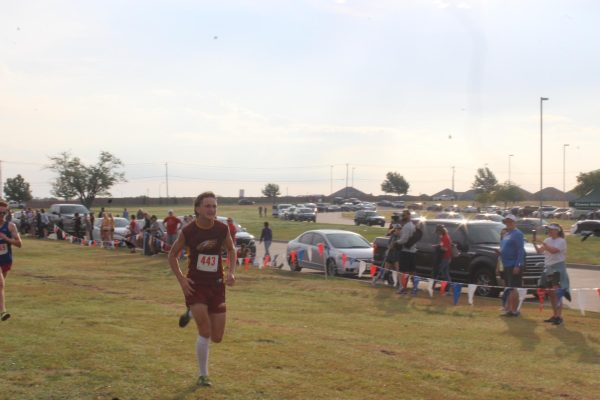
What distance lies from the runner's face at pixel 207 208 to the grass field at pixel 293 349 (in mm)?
1552

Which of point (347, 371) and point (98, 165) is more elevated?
point (98, 165)

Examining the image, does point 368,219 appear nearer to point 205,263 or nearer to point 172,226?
point 172,226

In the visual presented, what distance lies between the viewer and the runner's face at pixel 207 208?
21.1 ft

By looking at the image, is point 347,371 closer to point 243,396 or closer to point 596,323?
point 243,396

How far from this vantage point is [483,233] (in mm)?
17016

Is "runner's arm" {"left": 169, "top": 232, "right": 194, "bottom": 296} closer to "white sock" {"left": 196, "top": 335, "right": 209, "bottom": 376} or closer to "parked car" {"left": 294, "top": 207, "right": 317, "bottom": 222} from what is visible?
"white sock" {"left": 196, "top": 335, "right": 209, "bottom": 376}

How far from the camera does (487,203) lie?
9969 cm

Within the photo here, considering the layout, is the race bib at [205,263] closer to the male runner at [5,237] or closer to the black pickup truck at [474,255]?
the male runner at [5,237]

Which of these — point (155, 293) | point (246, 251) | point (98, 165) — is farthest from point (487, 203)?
point (155, 293)

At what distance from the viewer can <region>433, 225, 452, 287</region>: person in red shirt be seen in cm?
1597

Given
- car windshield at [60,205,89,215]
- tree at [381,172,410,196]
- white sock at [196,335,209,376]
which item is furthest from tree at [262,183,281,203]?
white sock at [196,335,209,376]

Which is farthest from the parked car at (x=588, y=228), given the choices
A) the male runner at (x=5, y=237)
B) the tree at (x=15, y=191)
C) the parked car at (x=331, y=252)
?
the tree at (x=15, y=191)

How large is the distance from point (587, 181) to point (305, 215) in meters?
47.8

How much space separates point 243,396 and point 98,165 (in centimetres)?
7375
